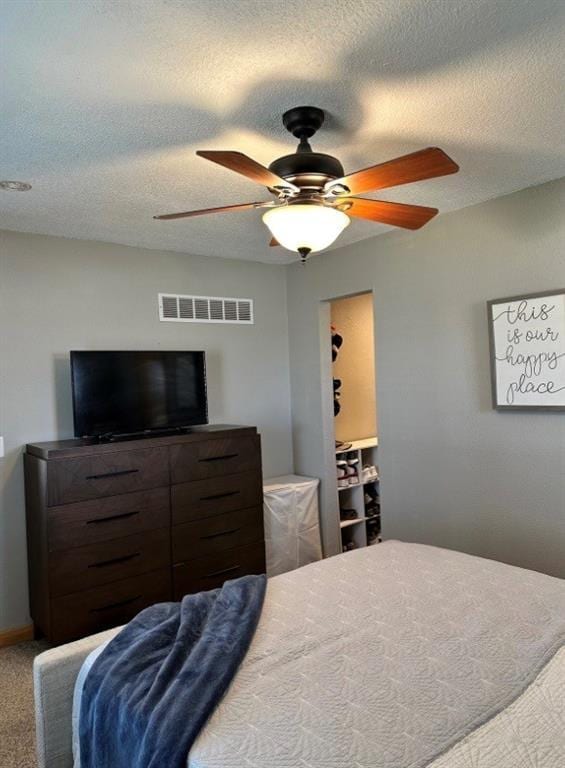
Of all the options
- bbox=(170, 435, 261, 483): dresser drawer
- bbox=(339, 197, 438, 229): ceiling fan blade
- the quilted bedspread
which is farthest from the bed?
bbox=(339, 197, 438, 229): ceiling fan blade

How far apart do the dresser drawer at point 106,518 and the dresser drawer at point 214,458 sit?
0.17 metres

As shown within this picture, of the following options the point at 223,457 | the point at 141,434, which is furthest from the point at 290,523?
the point at 141,434

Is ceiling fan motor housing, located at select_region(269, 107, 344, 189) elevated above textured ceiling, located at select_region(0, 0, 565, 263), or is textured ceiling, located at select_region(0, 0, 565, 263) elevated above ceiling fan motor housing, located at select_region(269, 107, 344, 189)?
textured ceiling, located at select_region(0, 0, 565, 263)

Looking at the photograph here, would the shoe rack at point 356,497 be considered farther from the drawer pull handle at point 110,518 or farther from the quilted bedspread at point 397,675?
the quilted bedspread at point 397,675

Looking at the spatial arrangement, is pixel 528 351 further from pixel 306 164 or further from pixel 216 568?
pixel 216 568

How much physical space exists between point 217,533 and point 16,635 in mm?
1255

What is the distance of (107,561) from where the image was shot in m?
2.90

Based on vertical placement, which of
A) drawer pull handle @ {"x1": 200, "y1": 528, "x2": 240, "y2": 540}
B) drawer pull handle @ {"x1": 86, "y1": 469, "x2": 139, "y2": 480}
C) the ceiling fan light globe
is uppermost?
the ceiling fan light globe

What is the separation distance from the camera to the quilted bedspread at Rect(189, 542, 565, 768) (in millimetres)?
1196

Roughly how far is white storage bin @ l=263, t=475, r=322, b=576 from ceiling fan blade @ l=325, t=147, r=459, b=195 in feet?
8.04

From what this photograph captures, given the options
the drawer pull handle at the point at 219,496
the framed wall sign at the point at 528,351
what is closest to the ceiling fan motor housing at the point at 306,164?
the framed wall sign at the point at 528,351

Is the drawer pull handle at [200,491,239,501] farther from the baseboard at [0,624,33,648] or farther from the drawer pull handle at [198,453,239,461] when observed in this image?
the baseboard at [0,624,33,648]

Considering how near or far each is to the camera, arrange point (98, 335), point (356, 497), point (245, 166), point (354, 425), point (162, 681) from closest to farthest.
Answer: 1. point (162, 681)
2. point (245, 166)
3. point (98, 335)
4. point (356, 497)
5. point (354, 425)

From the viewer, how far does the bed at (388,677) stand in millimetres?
1200
